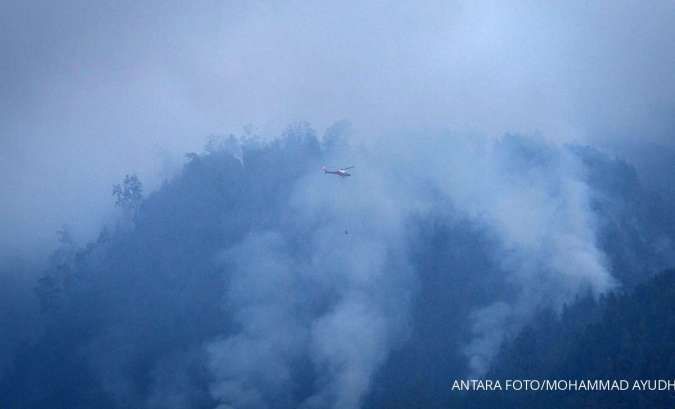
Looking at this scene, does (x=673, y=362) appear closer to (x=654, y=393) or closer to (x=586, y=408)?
(x=654, y=393)

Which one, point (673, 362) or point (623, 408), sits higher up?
point (673, 362)

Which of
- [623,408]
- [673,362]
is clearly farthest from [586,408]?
[673,362]

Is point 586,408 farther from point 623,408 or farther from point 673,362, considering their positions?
point 673,362

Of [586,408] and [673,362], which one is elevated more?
[673,362]

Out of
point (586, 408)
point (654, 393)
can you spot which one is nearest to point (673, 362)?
point (654, 393)
